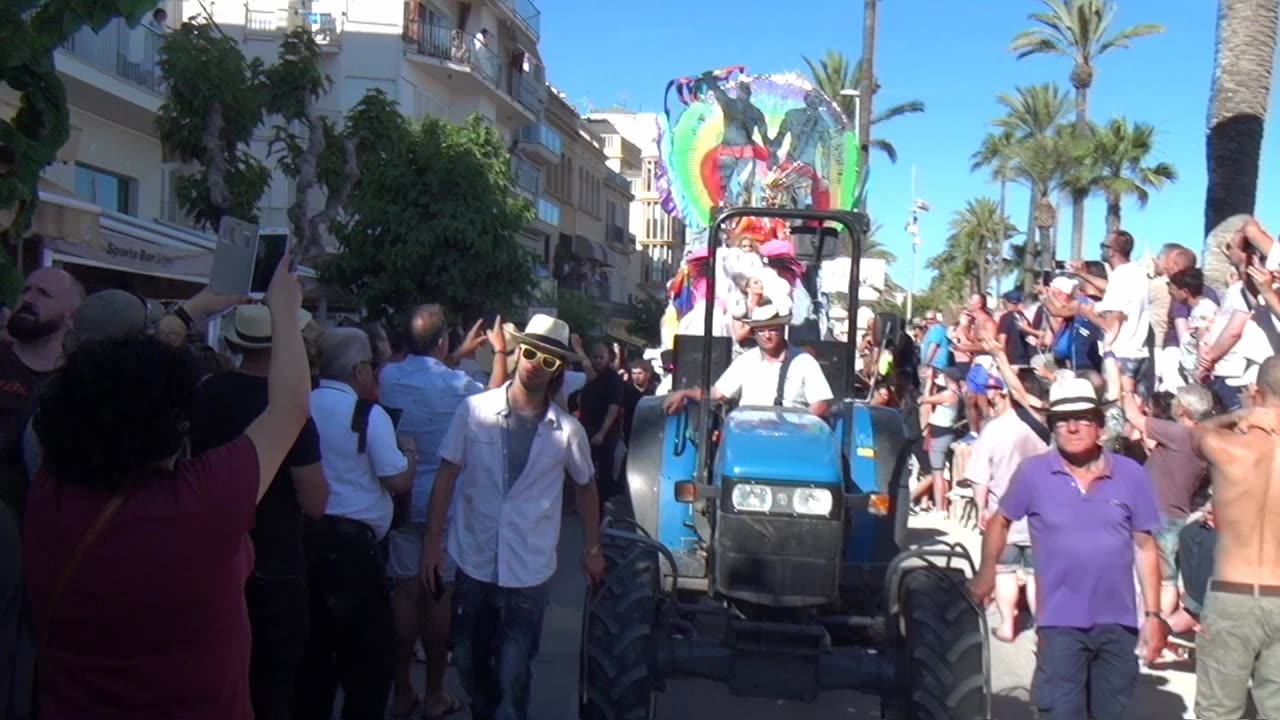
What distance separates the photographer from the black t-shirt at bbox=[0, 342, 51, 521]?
13.4 feet

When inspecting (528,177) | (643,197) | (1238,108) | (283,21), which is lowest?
(1238,108)

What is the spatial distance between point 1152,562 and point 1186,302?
5.62 metres

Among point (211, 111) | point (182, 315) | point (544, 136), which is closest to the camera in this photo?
point (182, 315)

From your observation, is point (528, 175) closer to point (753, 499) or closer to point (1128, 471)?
point (753, 499)

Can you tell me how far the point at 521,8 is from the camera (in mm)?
44594

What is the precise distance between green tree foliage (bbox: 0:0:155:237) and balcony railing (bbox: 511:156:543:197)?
3793cm

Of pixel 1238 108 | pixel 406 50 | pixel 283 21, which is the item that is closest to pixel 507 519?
pixel 1238 108

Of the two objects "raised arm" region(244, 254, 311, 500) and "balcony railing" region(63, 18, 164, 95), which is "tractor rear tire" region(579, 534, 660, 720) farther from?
"balcony railing" region(63, 18, 164, 95)

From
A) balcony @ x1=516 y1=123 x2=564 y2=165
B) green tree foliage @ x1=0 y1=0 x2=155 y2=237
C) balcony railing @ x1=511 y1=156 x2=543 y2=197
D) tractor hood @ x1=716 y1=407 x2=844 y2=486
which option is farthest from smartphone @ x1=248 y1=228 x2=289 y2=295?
balcony @ x1=516 y1=123 x2=564 y2=165

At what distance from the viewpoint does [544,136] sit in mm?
46375

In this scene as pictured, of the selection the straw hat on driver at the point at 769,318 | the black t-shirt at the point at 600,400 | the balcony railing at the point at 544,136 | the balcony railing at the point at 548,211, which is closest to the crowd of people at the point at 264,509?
the straw hat on driver at the point at 769,318

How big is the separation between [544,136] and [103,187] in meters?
25.6

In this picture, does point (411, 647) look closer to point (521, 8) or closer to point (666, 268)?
point (521, 8)

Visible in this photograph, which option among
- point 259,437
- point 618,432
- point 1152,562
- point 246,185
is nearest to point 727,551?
point 1152,562
